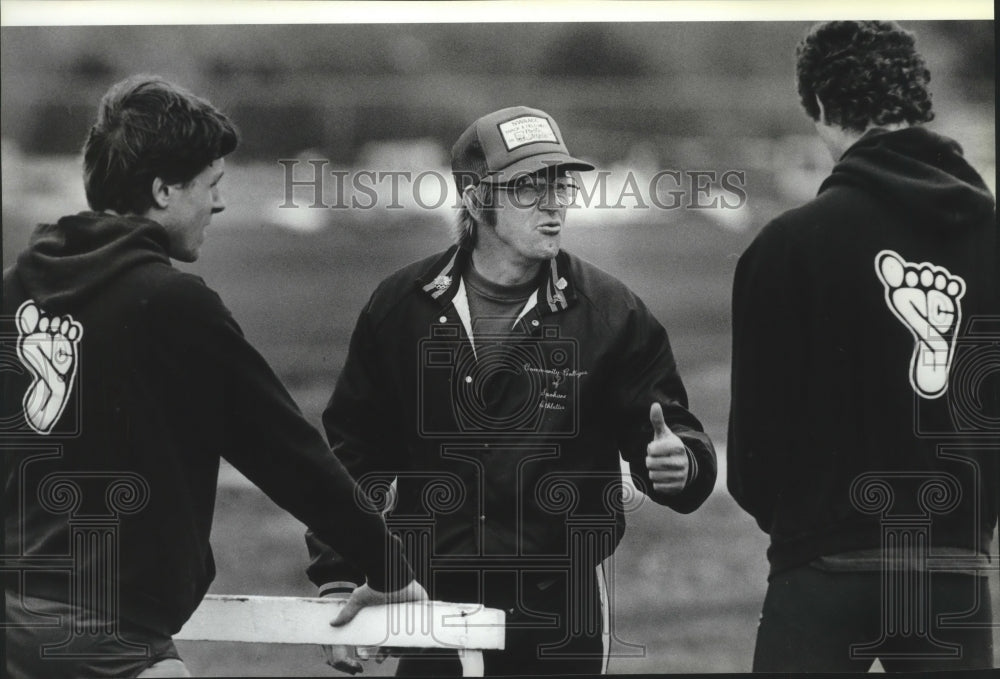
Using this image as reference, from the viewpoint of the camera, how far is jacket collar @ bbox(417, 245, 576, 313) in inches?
186

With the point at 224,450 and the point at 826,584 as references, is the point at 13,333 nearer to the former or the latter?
the point at 224,450

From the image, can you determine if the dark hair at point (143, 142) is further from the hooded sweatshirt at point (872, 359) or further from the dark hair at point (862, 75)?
the dark hair at point (862, 75)

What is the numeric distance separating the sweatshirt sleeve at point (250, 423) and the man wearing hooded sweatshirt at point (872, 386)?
52.3 inches

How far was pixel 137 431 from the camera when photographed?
462 cm

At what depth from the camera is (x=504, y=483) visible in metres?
4.64

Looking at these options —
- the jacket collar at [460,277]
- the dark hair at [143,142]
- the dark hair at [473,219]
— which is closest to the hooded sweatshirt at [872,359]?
the jacket collar at [460,277]

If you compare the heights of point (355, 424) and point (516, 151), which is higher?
point (516, 151)

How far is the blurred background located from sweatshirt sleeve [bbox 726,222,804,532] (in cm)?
7

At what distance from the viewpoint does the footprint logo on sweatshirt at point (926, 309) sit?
4719 millimetres

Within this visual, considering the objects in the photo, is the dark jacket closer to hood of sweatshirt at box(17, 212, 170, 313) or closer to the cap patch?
the cap patch

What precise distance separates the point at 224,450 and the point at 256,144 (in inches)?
42.8

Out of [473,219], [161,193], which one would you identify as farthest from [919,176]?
[161,193]

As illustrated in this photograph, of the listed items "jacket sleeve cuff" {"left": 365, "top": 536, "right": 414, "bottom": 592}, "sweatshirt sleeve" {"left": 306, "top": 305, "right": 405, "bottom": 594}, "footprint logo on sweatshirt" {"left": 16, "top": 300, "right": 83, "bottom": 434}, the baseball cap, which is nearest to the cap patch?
the baseball cap

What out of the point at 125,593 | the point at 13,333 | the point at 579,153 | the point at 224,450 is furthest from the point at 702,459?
the point at 13,333
